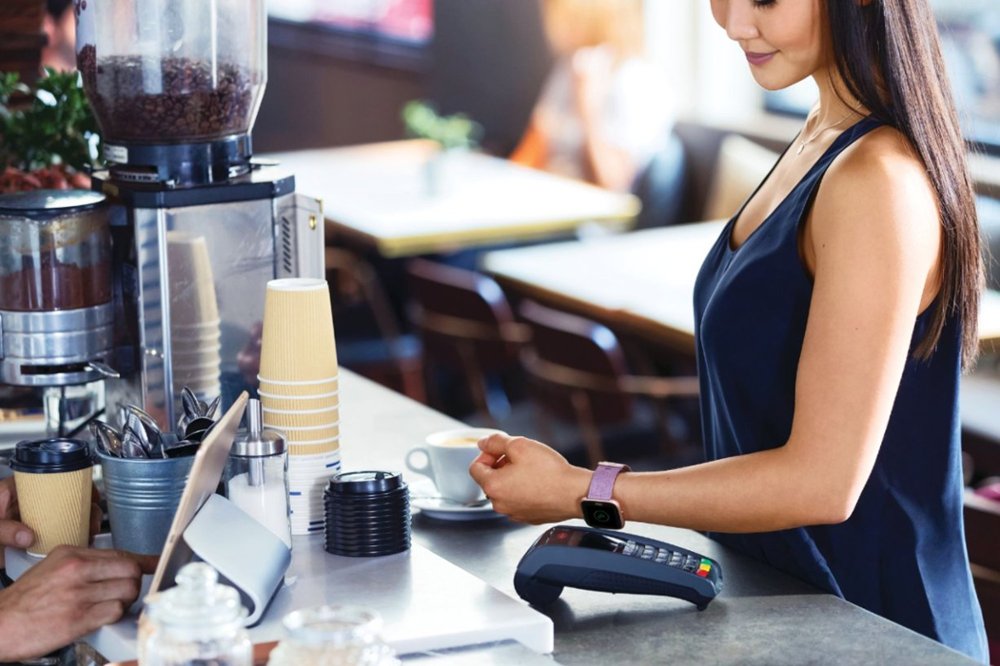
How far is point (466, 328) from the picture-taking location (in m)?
4.35

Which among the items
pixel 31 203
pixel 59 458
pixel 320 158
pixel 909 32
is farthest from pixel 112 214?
pixel 320 158

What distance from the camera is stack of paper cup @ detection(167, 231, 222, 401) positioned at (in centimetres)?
180

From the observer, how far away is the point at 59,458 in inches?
61.7

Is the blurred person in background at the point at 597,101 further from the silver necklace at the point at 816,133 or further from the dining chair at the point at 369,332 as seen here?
the silver necklace at the point at 816,133

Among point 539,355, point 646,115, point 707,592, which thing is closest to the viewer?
point 707,592

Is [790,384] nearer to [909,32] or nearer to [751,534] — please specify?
[751,534]

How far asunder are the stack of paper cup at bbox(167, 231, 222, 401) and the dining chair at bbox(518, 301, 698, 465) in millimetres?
1907

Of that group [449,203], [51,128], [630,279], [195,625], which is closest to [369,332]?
[449,203]

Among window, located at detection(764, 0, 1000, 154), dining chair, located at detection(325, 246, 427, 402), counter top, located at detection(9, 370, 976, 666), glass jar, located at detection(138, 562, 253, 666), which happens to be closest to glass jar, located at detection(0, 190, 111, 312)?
counter top, located at detection(9, 370, 976, 666)

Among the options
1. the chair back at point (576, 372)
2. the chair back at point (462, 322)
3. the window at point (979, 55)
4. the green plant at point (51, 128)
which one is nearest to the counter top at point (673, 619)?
the green plant at point (51, 128)

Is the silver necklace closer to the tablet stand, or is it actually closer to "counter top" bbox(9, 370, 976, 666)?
"counter top" bbox(9, 370, 976, 666)

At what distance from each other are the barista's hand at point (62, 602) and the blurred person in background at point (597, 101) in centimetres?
476

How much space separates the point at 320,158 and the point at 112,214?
4.29m

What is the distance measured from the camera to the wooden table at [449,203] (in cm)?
466
